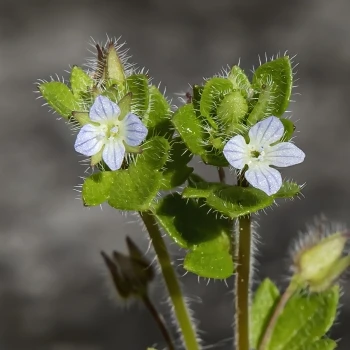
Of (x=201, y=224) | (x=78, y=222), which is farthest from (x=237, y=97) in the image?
(x=78, y=222)

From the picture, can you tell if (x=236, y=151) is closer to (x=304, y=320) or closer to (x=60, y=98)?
(x=60, y=98)

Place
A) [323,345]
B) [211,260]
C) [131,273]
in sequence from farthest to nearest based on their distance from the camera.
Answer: [131,273] < [323,345] < [211,260]

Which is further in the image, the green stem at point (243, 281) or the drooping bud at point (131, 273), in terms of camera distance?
the drooping bud at point (131, 273)

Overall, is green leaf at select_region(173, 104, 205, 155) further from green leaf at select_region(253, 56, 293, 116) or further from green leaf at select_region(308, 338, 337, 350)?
green leaf at select_region(308, 338, 337, 350)

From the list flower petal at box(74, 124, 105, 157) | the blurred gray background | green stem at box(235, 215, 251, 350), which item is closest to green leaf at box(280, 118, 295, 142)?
green stem at box(235, 215, 251, 350)

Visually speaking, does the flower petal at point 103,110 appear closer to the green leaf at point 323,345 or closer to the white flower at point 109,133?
the white flower at point 109,133

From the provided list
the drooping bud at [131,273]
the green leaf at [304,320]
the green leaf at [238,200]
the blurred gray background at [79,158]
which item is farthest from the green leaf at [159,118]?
the blurred gray background at [79,158]

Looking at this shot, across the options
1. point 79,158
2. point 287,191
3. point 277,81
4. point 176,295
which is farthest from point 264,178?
point 79,158
